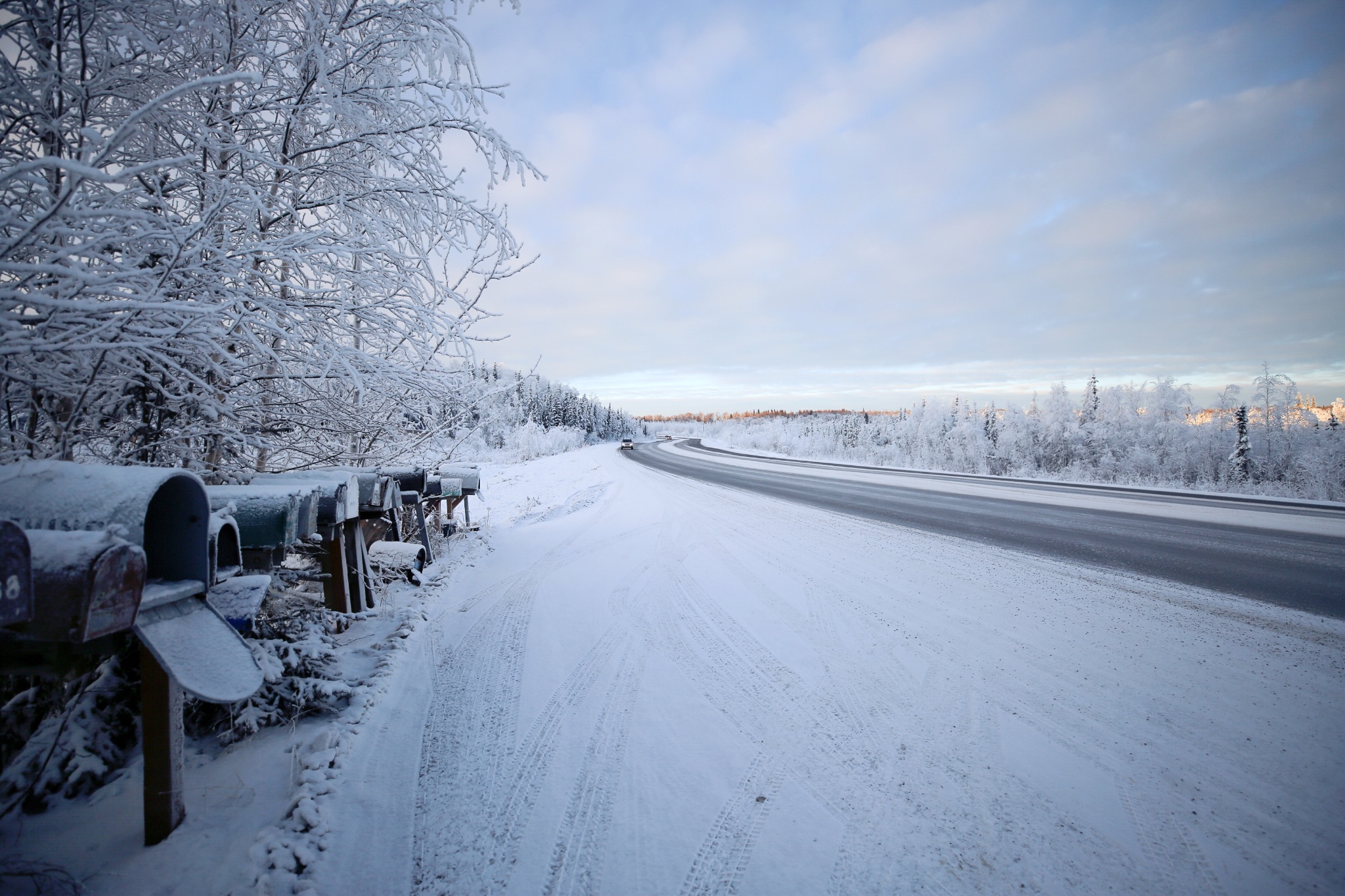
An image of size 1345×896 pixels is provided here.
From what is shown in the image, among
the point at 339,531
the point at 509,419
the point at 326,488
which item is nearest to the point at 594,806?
the point at 326,488

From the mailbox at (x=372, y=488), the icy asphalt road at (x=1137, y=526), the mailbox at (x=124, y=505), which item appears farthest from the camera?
the icy asphalt road at (x=1137, y=526)

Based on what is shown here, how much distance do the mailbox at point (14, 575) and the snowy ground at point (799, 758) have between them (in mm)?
1310

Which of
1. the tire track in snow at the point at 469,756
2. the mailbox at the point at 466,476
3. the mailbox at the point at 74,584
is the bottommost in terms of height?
the tire track in snow at the point at 469,756

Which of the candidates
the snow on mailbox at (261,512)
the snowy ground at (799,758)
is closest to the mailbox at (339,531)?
the snow on mailbox at (261,512)

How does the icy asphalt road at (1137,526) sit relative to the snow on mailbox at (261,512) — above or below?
below

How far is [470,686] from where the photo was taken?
3498 millimetres

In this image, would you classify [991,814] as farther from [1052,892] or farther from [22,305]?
[22,305]

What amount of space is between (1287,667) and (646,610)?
16.4 ft

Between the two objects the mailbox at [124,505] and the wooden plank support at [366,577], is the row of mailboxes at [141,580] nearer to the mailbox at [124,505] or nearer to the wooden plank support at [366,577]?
the mailbox at [124,505]

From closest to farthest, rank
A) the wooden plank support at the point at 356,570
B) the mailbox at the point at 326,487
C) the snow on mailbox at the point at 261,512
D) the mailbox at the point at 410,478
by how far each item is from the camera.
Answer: the snow on mailbox at the point at 261,512
the mailbox at the point at 326,487
the wooden plank support at the point at 356,570
the mailbox at the point at 410,478

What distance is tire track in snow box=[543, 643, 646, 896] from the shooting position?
2.05 m

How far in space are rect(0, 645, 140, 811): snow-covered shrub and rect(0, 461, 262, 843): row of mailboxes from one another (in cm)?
56

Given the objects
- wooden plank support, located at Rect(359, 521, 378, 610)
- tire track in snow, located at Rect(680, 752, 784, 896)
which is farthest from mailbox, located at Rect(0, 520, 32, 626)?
wooden plank support, located at Rect(359, 521, 378, 610)

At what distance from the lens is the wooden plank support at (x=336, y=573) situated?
13.9ft
